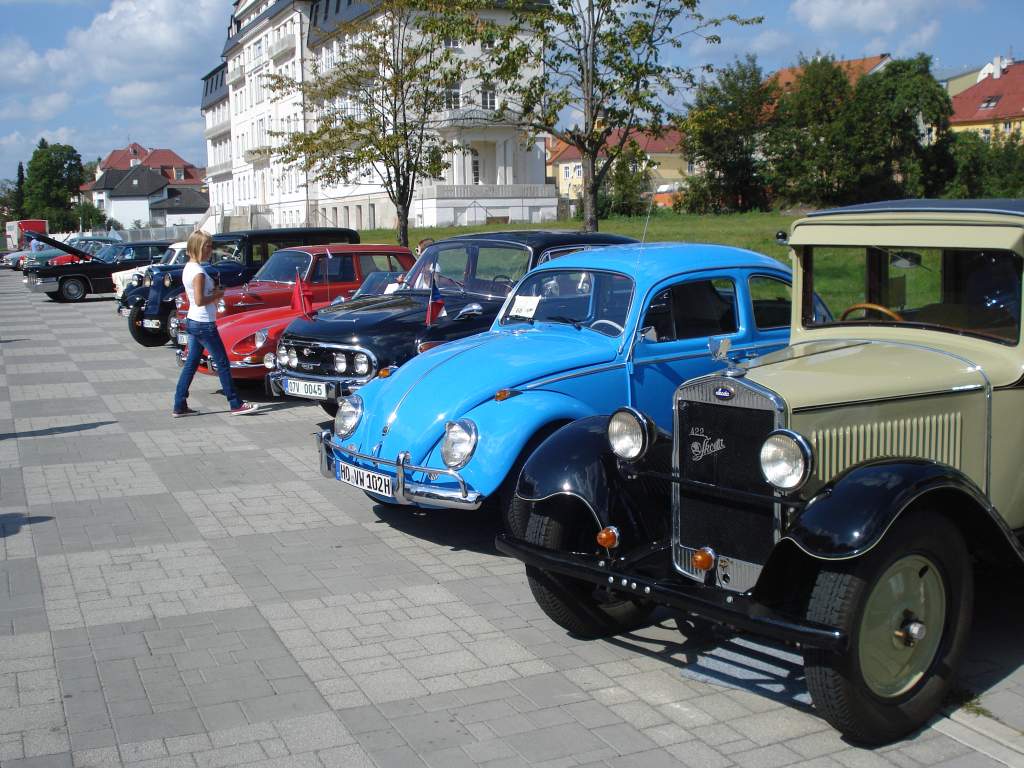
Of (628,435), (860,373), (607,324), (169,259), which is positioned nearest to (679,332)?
(607,324)

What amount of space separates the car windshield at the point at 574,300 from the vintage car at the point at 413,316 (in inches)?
63.7

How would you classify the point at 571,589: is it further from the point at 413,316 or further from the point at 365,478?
the point at 413,316

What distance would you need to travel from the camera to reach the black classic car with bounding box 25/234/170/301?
98.9ft

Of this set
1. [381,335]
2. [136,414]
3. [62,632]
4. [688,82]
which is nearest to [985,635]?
[62,632]

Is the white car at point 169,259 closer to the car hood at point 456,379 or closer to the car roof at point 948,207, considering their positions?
the car hood at point 456,379

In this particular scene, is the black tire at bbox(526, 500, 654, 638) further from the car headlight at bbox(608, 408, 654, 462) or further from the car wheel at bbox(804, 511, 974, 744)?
the car wheel at bbox(804, 511, 974, 744)

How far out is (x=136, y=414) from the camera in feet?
38.3

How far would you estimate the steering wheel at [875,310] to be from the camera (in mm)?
5188

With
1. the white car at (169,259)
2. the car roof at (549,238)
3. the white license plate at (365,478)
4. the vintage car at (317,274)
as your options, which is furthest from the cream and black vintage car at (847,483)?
the white car at (169,259)

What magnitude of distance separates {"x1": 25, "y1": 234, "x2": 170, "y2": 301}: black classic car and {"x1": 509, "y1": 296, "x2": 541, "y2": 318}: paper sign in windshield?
957 inches

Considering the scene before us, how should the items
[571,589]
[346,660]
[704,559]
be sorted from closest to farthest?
[704,559] → [346,660] → [571,589]

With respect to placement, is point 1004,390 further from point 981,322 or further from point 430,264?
point 430,264

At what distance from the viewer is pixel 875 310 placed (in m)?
5.27

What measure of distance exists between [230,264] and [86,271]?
1574cm
